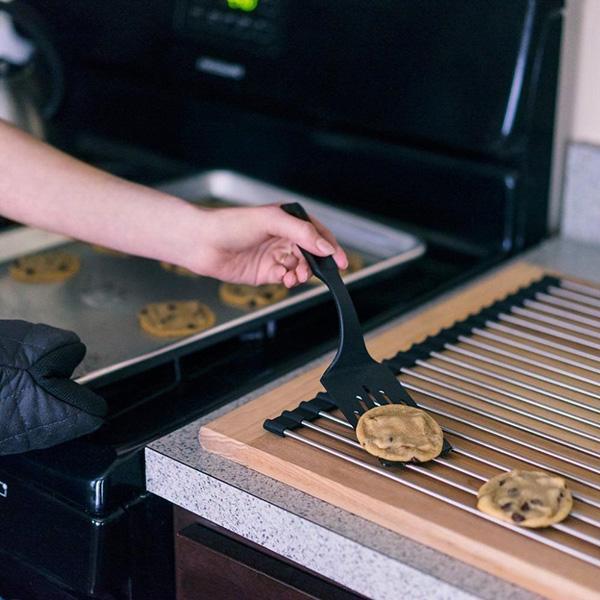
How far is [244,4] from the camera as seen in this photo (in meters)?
1.28

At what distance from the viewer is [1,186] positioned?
93cm

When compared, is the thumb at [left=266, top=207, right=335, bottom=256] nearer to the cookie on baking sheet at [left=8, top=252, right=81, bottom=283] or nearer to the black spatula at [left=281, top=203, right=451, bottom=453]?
the black spatula at [left=281, top=203, right=451, bottom=453]

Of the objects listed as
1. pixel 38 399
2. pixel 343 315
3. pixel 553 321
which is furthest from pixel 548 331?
pixel 38 399

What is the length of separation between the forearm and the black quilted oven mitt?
0.17 meters

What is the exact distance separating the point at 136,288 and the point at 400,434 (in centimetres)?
48

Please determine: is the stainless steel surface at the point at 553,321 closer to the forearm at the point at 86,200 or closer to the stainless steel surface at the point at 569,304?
the stainless steel surface at the point at 569,304

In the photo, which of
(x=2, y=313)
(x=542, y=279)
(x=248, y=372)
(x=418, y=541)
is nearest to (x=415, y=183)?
(x=542, y=279)

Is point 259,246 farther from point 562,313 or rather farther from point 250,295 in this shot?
point 562,313

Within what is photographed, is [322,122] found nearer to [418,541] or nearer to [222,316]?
[222,316]

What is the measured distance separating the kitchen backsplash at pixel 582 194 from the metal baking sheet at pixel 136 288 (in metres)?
0.22

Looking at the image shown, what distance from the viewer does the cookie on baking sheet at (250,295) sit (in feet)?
3.56

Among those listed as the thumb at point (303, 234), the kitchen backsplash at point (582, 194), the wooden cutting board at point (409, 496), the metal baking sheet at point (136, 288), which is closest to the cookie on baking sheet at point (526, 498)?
the wooden cutting board at point (409, 496)

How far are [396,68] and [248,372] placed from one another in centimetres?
43

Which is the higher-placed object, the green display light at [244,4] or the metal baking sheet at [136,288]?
the green display light at [244,4]
